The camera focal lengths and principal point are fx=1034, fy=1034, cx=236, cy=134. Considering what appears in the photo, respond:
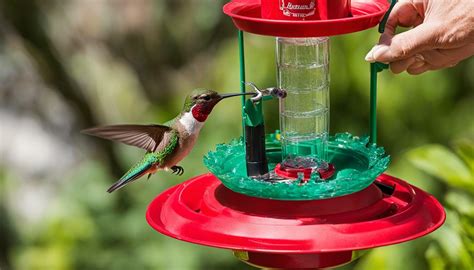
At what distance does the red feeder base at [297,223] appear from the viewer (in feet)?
10.2

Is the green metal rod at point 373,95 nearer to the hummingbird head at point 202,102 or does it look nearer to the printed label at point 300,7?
the printed label at point 300,7

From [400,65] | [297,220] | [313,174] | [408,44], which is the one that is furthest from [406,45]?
[297,220]

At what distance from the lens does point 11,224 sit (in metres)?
7.12

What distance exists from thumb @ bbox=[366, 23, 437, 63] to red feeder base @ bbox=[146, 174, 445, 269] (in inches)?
18.0

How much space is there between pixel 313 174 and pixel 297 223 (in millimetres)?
275

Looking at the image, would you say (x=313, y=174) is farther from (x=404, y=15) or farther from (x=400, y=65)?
(x=404, y=15)

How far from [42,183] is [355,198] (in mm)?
4577

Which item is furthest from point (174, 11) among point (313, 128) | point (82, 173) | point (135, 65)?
point (313, 128)

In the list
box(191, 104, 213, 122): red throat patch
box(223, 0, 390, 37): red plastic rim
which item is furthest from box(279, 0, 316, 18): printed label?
box(191, 104, 213, 122): red throat patch

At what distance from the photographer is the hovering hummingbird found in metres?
3.52

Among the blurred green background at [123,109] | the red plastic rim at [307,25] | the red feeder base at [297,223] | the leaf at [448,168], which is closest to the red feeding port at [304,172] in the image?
the red feeder base at [297,223]

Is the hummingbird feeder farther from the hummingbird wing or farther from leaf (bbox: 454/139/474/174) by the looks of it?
leaf (bbox: 454/139/474/174)

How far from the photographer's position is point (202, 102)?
3521 mm

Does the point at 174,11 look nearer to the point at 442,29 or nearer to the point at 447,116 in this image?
the point at 447,116
